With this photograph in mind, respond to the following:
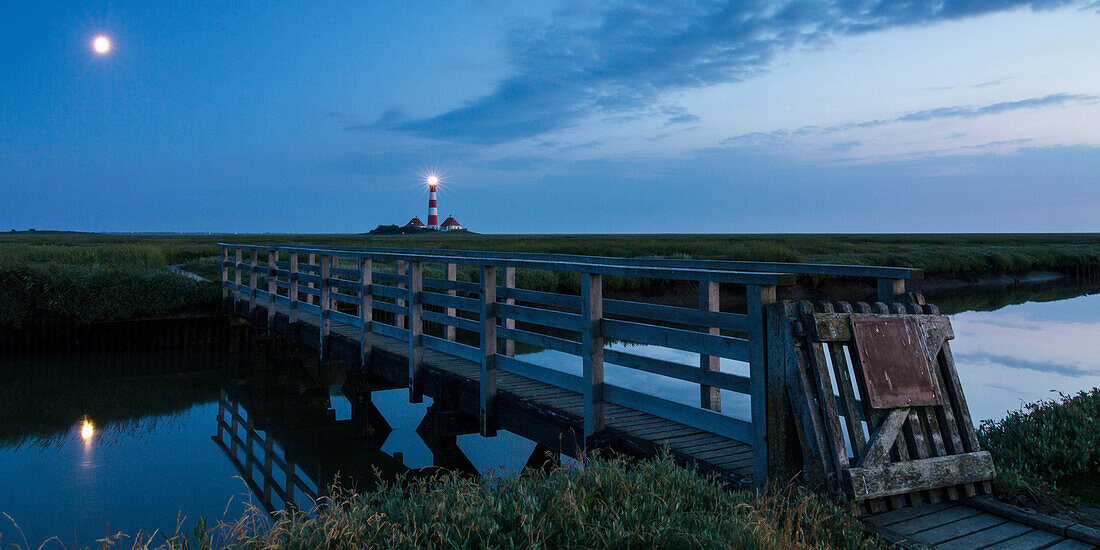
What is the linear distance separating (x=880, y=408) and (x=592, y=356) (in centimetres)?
223

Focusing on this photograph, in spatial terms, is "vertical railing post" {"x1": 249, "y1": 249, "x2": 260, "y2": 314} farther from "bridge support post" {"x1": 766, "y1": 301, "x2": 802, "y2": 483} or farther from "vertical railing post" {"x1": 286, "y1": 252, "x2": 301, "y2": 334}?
"bridge support post" {"x1": 766, "y1": 301, "x2": 802, "y2": 483}

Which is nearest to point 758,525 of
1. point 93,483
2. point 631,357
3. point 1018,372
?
point 631,357

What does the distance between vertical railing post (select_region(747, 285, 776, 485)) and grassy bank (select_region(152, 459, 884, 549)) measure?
0.90 feet

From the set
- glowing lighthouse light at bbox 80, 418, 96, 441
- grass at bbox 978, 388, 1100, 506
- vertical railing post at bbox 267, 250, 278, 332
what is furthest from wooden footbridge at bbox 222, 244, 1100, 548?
vertical railing post at bbox 267, 250, 278, 332

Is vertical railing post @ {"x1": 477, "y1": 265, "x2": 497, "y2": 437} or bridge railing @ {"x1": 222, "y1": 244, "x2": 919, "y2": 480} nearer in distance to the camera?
bridge railing @ {"x1": 222, "y1": 244, "x2": 919, "y2": 480}

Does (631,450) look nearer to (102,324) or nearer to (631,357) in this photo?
(631,357)

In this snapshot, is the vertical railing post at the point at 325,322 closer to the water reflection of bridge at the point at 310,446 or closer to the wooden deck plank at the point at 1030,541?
the water reflection of bridge at the point at 310,446

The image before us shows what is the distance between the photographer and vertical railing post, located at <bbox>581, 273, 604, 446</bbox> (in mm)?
5738

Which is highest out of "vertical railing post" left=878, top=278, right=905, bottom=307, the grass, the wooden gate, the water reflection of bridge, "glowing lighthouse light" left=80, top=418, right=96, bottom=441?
"vertical railing post" left=878, top=278, right=905, bottom=307

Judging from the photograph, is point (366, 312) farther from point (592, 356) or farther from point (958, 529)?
point (958, 529)

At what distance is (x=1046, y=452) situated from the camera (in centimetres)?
528

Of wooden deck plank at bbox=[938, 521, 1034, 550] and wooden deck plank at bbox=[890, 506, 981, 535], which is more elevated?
wooden deck plank at bbox=[938, 521, 1034, 550]

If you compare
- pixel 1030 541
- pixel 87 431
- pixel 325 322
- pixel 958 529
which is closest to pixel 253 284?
pixel 325 322

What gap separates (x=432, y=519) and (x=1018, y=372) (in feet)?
47.3
